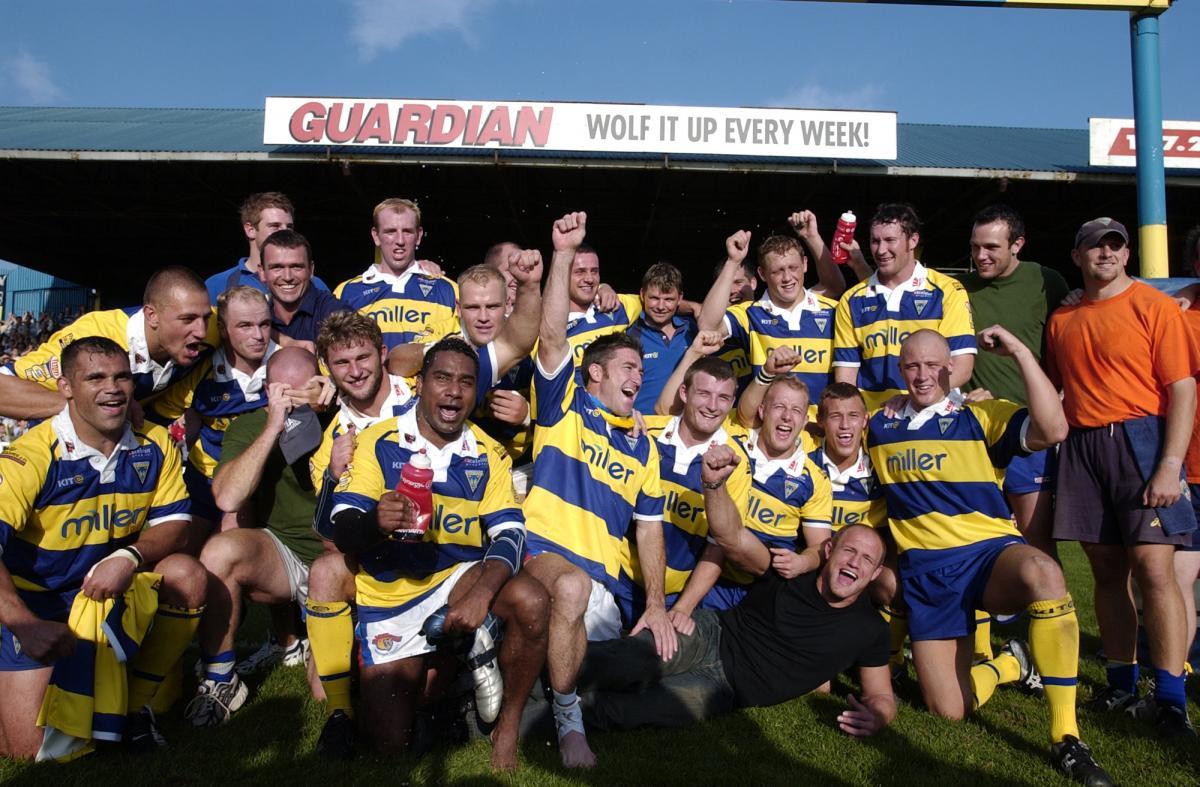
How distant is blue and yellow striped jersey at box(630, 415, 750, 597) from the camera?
14.5 ft

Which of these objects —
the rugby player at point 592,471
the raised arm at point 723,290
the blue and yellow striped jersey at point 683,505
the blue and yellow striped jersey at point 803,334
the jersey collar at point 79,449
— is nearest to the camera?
the jersey collar at point 79,449

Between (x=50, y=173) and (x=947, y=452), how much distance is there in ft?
57.5

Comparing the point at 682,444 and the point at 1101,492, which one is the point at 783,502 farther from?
the point at 1101,492

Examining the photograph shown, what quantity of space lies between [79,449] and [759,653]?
10.9ft

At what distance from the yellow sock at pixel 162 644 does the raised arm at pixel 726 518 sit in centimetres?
250

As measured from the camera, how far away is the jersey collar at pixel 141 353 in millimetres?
4383

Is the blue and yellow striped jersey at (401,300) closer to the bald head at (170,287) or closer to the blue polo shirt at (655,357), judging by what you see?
the bald head at (170,287)

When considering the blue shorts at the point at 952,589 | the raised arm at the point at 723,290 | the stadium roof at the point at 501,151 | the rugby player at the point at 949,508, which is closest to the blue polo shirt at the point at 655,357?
the raised arm at the point at 723,290

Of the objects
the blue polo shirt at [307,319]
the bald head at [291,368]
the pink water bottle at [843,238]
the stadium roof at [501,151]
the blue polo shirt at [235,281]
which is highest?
the stadium roof at [501,151]

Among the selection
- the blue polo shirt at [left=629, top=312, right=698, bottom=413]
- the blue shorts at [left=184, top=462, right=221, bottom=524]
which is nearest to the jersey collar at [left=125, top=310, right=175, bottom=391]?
the blue shorts at [left=184, top=462, right=221, bottom=524]

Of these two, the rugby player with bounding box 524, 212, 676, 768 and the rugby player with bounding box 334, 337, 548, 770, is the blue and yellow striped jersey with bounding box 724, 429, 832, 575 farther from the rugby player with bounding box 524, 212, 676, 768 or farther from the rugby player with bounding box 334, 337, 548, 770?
the rugby player with bounding box 334, 337, 548, 770

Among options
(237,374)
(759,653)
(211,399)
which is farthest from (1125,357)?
(211,399)

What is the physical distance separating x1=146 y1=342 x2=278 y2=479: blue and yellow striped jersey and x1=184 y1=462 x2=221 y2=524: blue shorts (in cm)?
3

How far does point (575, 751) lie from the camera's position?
3.46 m
